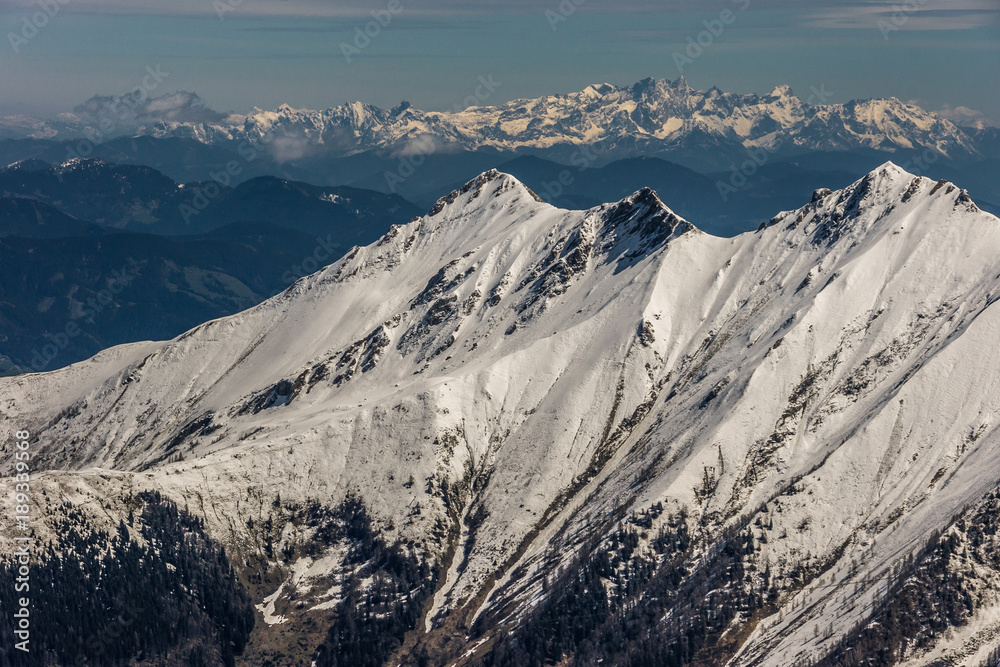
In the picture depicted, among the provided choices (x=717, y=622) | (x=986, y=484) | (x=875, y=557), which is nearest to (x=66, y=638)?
(x=717, y=622)

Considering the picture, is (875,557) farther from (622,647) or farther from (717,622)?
(622,647)

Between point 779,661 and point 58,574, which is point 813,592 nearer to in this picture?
A: point 779,661

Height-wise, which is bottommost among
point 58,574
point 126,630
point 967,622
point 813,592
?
point 967,622

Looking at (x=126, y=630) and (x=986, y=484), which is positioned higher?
(x=126, y=630)

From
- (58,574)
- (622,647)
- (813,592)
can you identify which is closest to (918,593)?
(813,592)

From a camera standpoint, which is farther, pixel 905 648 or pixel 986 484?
pixel 986 484

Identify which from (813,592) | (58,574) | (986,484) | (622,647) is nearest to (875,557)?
(813,592)

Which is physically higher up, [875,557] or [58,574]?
[58,574]

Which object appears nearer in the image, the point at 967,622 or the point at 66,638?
the point at 967,622
